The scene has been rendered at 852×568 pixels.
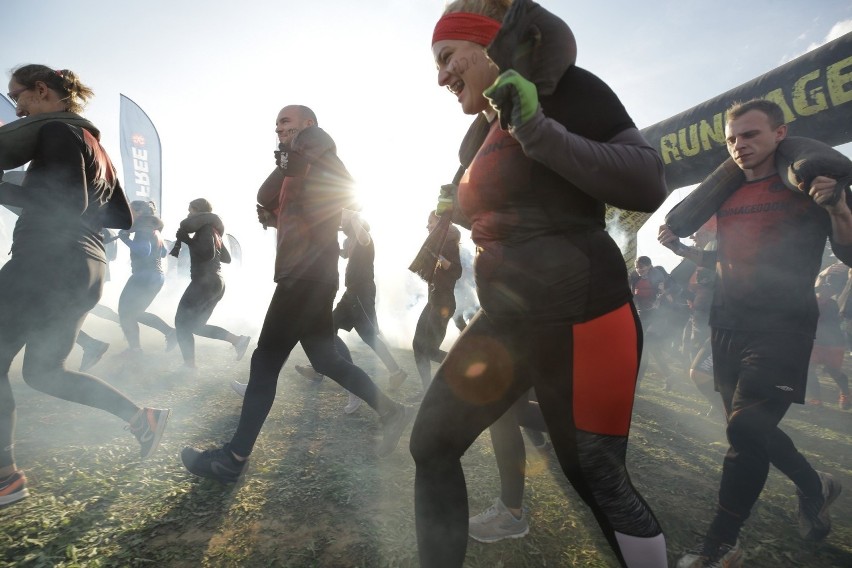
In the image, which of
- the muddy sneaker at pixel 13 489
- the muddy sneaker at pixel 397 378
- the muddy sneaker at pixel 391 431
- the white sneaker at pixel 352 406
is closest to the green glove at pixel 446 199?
the muddy sneaker at pixel 391 431

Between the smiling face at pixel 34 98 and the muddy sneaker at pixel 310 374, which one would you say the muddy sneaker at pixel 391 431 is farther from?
the smiling face at pixel 34 98

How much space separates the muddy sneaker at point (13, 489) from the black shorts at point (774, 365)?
163 inches

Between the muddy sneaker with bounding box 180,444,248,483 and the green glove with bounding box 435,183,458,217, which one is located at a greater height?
the green glove with bounding box 435,183,458,217

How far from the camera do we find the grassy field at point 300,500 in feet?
6.53

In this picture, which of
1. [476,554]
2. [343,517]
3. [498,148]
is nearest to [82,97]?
[498,148]

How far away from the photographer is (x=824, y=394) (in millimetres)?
7117

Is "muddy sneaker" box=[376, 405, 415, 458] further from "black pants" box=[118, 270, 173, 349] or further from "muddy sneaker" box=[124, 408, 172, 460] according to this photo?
"black pants" box=[118, 270, 173, 349]

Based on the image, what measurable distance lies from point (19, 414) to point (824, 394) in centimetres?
1154

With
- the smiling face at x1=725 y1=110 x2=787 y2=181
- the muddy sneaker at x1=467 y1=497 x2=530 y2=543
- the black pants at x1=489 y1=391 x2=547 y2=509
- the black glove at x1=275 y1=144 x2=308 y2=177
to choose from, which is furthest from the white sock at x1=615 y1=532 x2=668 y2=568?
the black glove at x1=275 y1=144 x2=308 y2=177

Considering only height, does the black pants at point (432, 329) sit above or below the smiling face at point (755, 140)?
below

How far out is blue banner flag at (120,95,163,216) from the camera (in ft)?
51.8

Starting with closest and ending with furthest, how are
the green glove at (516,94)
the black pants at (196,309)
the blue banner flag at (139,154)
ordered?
1. the green glove at (516,94)
2. the black pants at (196,309)
3. the blue banner flag at (139,154)

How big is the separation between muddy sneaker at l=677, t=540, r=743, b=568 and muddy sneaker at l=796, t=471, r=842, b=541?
741mm

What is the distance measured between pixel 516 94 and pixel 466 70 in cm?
55
